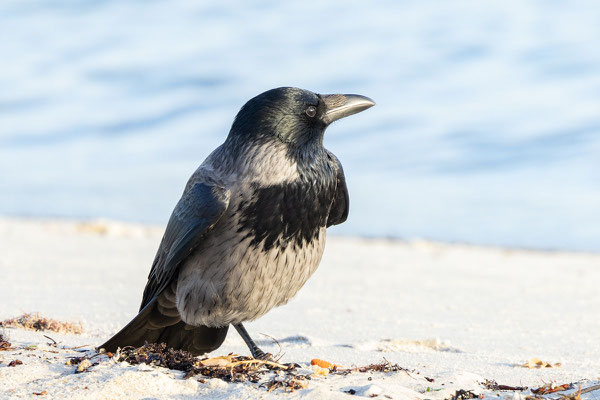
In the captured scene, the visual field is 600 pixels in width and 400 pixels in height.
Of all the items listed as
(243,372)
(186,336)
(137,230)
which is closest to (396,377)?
(243,372)

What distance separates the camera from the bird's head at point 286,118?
174 inches

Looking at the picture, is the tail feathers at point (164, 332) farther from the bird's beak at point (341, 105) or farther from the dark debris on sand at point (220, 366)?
the bird's beak at point (341, 105)

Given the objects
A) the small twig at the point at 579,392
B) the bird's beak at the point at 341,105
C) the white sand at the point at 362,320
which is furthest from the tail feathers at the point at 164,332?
the small twig at the point at 579,392

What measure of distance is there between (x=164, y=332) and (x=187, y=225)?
90 cm

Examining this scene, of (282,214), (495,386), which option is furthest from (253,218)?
(495,386)

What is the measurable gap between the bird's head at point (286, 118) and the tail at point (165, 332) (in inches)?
44.7

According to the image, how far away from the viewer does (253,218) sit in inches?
165

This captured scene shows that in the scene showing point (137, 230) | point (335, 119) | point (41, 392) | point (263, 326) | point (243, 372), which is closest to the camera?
point (41, 392)

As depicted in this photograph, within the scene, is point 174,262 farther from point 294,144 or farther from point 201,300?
point 294,144

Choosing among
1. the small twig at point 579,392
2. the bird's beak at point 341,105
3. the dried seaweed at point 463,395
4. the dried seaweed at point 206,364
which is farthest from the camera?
the bird's beak at point 341,105

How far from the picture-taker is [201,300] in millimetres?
4312

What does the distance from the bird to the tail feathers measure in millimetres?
14

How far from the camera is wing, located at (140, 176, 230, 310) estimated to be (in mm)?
4255

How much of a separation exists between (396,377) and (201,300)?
1.19m
